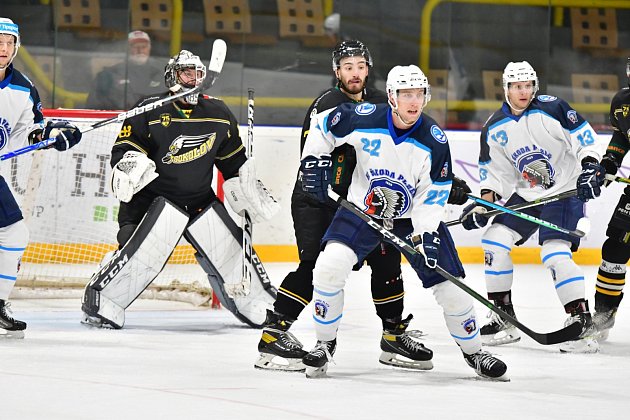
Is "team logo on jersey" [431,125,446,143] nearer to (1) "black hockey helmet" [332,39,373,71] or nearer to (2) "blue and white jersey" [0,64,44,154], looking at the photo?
(1) "black hockey helmet" [332,39,373,71]

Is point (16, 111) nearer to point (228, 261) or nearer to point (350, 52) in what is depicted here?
point (228, 261)

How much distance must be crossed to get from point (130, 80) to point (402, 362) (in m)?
3.75

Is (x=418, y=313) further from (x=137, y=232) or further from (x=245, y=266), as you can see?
(x=137, y=232)

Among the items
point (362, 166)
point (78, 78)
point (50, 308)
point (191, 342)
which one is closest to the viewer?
point (362, 166)

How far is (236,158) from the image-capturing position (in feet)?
17.1

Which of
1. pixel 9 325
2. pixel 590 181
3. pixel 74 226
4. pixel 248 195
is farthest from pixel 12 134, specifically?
pixel 590 181

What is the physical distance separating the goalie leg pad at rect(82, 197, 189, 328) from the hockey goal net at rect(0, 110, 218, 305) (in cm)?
69

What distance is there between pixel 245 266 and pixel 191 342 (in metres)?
0.57

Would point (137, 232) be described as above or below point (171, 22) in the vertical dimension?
below

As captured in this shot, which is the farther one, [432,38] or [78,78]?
[432,38]

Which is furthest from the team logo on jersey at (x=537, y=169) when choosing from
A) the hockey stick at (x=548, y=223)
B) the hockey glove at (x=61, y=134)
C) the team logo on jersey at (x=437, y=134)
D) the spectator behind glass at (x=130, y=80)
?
the spectator behind glass at (x=130, y=80)

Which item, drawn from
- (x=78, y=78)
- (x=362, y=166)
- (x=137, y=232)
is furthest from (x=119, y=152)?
(x=78, y=78)

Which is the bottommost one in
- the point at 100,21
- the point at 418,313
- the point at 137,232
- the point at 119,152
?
the point at 418,313

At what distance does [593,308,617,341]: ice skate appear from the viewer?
4.93 metres
